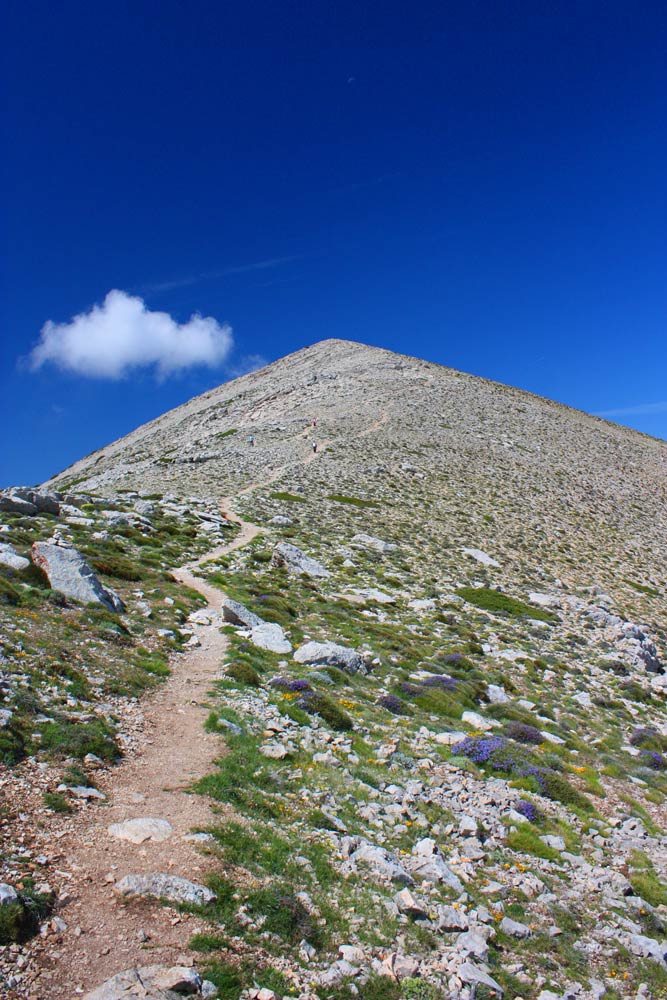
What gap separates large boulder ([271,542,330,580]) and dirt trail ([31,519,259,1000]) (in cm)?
1621

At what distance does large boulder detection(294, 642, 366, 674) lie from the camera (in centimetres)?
1884

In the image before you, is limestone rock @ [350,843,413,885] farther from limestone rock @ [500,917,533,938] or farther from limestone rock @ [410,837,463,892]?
limestone rock @ [500,917,533,938]

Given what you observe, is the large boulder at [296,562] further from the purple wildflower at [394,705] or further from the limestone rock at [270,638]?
the purple wildflower at [394,705]

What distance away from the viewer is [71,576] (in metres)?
18.5

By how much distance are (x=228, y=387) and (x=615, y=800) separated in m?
115

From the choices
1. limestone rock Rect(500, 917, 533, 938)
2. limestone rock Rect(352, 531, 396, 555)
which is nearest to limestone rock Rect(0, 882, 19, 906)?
limestone rock Rect(500, 917, 533, 938)

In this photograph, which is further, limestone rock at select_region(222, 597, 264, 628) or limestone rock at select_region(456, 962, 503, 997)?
limestone rock at select_region(222, 597, 264, 628)

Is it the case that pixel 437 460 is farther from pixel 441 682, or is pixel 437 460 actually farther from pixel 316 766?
pixel 316 766

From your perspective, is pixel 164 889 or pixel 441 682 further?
pixel 441 682

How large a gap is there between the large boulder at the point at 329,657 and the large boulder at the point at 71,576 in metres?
6.53

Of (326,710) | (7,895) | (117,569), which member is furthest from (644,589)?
(7,895)

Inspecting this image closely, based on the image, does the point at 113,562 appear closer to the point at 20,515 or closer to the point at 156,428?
the point at 20,515

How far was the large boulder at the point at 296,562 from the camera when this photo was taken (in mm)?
30078

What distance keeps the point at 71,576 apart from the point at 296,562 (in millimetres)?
13859
